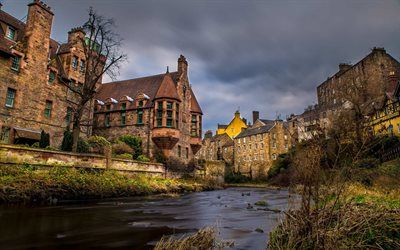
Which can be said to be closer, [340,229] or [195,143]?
[340,229]

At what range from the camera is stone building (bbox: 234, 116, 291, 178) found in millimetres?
57469

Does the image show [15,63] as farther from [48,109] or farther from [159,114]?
[159,114]

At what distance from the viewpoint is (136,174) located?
949 inches

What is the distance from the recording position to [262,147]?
58500mm

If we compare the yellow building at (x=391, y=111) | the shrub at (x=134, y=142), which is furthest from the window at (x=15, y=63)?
the yellow building at (x=391, y=111)

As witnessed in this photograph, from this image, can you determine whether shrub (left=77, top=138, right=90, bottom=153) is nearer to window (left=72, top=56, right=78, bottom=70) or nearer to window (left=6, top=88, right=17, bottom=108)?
window (left=6, top=88, right=17, bottom=108)

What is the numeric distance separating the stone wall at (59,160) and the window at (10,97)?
8145mm

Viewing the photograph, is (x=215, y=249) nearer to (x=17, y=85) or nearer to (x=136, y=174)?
(x=136, y=174)

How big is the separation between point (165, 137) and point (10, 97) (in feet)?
50.7

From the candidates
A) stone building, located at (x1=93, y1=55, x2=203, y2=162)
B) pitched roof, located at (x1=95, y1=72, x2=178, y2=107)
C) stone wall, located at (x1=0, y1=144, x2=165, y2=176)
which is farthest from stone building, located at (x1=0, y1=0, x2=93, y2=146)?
pitched roof, located at (x1=95, y1=72, x2=178, y2=107)

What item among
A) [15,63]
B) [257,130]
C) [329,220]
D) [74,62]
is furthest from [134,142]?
[257,130]

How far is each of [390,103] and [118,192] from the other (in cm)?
3435

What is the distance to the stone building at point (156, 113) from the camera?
31750 mm

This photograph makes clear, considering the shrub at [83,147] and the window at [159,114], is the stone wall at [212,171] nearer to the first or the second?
the window at [159,114]
